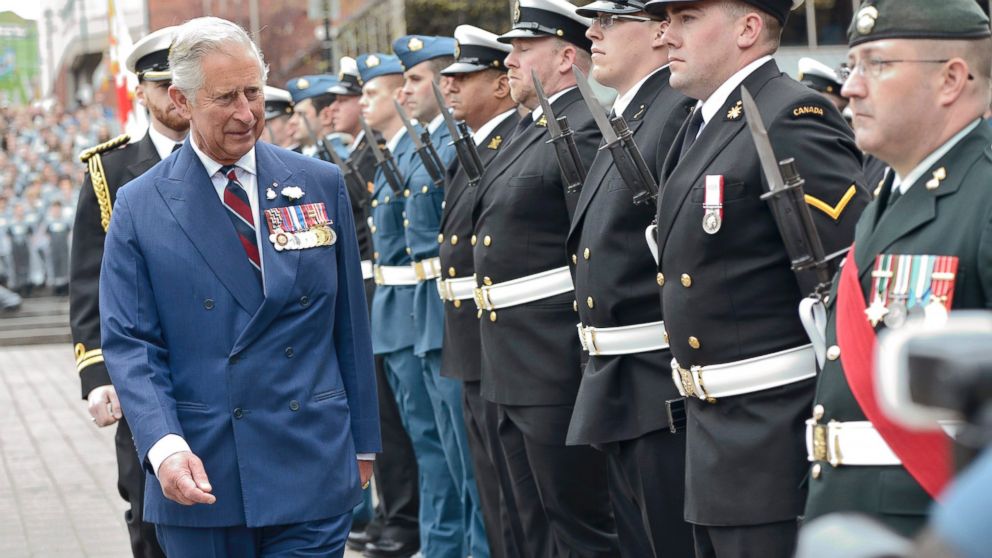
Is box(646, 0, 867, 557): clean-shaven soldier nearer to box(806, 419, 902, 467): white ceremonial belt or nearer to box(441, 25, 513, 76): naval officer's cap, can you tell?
box(806, 419, 902, 467): white ceremonial belt

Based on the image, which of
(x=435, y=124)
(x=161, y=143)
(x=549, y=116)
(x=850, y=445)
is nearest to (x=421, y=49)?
(x=435, y=124)

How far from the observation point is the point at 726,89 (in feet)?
13.1

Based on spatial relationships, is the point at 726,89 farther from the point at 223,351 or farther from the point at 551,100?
the point at 551,100

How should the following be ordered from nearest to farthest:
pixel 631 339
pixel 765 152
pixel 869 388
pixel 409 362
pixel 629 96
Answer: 1. pixel 869 388
2. pixel 765 152
3. pixel 631 339
4. pixel 629 96
5. pixel 409 362

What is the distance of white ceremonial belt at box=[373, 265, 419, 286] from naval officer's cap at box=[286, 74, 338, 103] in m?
2.36

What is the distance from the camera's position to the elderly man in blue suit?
3.95 metres

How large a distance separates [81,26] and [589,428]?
48048 mm

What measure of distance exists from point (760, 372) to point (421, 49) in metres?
4.22

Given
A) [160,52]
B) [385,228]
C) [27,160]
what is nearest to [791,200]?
[160,52]

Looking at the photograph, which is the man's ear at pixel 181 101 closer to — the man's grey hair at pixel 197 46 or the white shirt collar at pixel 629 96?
the man's grey hair at pixel 197 46

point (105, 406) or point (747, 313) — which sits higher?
point (747, 313)

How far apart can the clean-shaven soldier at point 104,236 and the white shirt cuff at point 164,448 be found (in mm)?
944

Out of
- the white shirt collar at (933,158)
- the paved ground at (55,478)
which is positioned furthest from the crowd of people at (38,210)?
the white shirt collar at (933,158)

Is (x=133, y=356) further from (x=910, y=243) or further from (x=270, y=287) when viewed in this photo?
(x=910, y=243)
